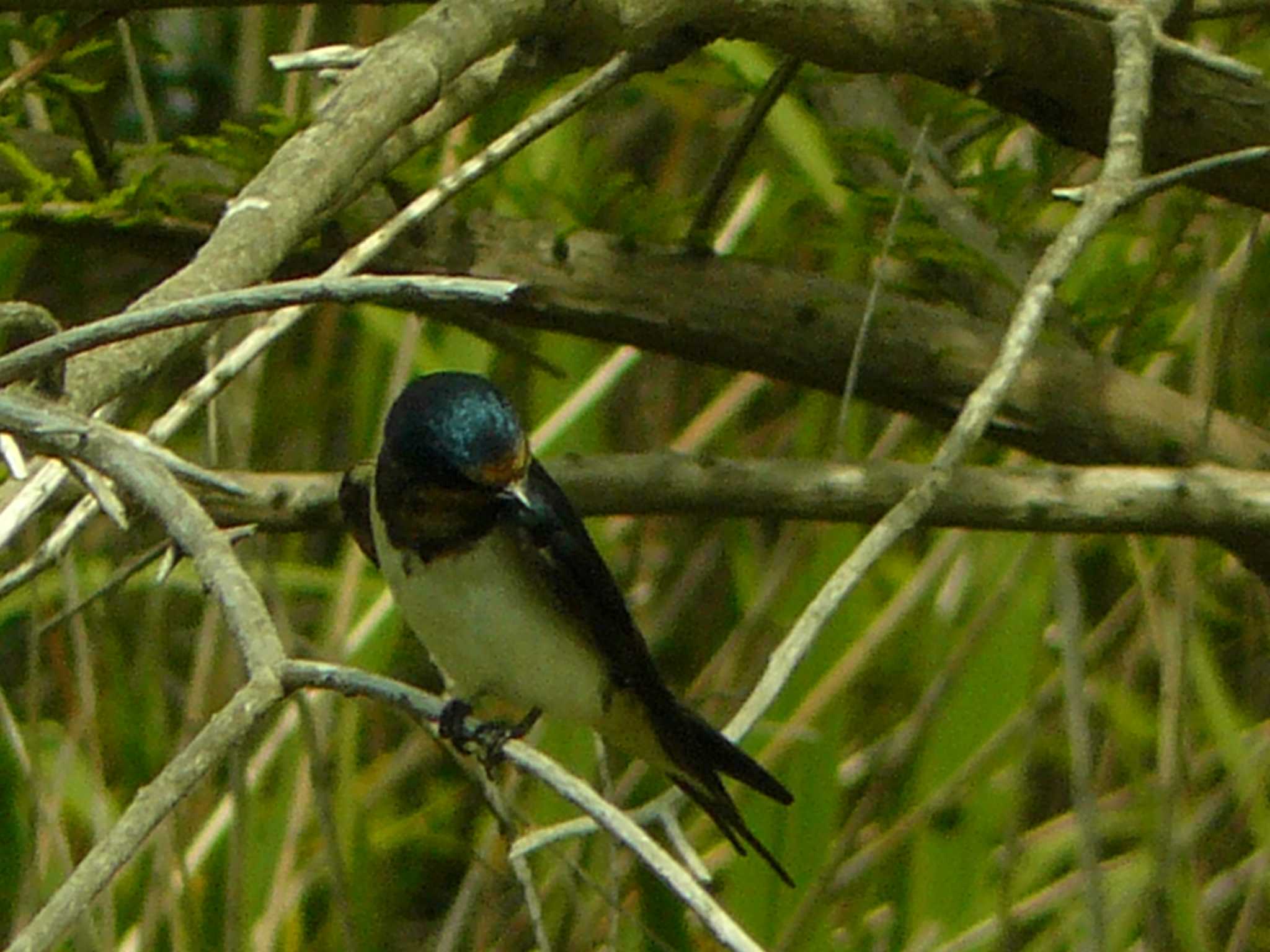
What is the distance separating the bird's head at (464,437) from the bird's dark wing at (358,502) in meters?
0.14

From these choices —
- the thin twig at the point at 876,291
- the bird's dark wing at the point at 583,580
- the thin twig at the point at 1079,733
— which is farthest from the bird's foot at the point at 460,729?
the thin twig at the point at 1079,733

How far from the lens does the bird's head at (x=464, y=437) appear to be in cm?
185

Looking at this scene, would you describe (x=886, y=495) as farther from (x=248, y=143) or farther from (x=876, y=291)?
(x=248, y=143)

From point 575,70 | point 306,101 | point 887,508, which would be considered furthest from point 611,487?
point 306,101

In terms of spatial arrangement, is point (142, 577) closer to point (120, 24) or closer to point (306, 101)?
point (306, 101)

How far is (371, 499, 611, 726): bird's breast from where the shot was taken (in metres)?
1.95

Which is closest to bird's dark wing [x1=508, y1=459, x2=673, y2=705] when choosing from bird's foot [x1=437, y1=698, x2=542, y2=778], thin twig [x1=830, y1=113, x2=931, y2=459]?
bird's foot [x1=437, y1=698, x2=542, y2=778]

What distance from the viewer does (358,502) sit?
2.04 meters

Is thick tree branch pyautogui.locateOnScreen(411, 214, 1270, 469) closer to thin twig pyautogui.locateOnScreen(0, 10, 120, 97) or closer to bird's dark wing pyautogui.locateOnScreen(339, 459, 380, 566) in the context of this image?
bird's dark wing pyautogui.locateOnScreen(339, 459, 380, 566)

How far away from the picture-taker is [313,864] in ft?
9.89

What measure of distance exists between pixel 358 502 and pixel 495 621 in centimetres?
19

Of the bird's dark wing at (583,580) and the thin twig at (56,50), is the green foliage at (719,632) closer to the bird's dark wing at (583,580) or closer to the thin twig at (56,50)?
the thin twig at (56,50)

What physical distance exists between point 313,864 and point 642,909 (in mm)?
715

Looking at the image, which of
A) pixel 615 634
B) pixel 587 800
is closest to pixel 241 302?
pixel 587 800
